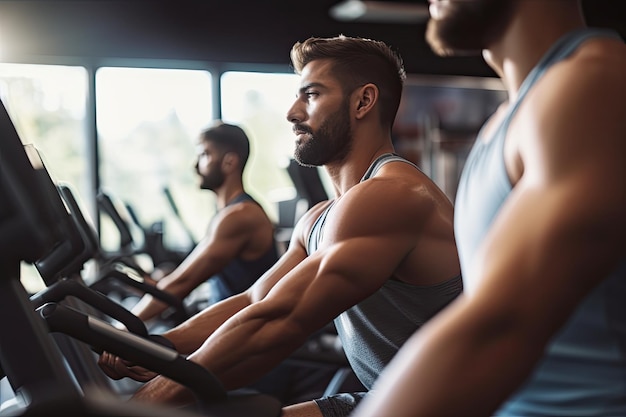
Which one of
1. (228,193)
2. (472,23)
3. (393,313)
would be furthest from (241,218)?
(472,23)

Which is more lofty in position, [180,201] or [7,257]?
[7,257]

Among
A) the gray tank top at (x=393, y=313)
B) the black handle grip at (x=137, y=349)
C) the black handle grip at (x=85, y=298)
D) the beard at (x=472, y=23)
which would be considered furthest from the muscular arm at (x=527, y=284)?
the black handle grip at (x=85, y=298)

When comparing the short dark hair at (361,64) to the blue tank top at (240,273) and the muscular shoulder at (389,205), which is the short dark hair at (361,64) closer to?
the muscular shoulder at (389,205)

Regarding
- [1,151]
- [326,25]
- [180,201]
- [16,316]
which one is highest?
[1,151]

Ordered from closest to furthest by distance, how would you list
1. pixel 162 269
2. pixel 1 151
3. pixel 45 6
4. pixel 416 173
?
1. pixel 1 151
2. pixel 416 173
3. pixel 162 269
4. pixel 45 6

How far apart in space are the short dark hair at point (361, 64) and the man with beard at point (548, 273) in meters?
1.19

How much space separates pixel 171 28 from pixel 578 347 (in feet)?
25.2

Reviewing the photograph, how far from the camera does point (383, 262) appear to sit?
1710mm

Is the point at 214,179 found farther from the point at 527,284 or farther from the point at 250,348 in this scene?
the point at 527,284

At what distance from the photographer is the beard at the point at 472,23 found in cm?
106

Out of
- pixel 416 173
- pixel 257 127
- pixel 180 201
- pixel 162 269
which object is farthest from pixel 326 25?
pixel 416 173

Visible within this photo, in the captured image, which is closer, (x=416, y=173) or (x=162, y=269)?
(x=416, y=173)

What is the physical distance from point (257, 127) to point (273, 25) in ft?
3.23

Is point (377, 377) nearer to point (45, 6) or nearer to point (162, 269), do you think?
point (162, 269)
